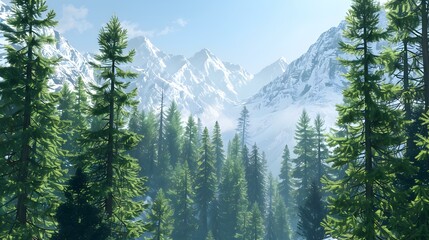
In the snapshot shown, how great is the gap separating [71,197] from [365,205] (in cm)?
1182

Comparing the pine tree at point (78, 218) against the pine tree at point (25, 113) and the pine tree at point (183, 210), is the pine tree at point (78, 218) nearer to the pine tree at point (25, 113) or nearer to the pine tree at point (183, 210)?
the pine tree at point (25, 113)

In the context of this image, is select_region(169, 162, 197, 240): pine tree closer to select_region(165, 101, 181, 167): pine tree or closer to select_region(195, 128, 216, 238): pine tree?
select_region(195, 128, 216, 238): pine tree

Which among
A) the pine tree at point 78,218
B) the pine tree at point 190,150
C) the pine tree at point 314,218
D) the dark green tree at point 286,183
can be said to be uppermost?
the pine tree at point 190,150

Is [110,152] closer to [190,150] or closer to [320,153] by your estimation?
[320,153]

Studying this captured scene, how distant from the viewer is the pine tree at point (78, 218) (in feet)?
54.0

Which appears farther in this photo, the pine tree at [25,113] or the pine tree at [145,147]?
the pine tree at [145,147]

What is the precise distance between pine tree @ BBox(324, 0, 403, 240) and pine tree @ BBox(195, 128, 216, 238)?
4477cm

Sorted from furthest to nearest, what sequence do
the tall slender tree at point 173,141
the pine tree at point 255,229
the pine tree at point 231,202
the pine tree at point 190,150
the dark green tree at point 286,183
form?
the dark green tree at point 286,183, the tall slender tree at point 173,141, the pine tree at point 190,150, the pine tree at point 231,202, the pine tree at point 255,229

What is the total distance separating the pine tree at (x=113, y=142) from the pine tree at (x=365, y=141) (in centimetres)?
929

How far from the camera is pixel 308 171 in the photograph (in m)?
61.1

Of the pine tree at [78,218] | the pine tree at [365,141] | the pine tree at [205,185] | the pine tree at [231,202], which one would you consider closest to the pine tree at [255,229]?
the pine tree at [231,202]

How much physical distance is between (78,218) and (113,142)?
3.91 m

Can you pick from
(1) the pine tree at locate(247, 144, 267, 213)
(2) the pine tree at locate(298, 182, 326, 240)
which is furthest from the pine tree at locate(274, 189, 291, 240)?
(2) the pine tree at locate(298, 182, 326, 240)

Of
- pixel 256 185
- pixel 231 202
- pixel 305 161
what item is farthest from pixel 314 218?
pixel 256 185
